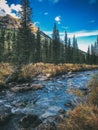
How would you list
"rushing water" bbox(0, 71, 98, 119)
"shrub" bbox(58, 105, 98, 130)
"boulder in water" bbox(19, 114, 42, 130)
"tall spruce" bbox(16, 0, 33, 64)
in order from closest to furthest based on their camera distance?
"shrub" bbox(58, 105, 98, 130) → "boulder in water" bbox(19, 114, 42, 130) → "rushing water" bbox(0, 71, 98, 119) → "tall spruce" bbox(16, 0, 33, 64)

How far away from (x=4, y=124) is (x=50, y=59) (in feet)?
234

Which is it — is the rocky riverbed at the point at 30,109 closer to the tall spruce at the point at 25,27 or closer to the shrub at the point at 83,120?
the shrub at the point at 83,120

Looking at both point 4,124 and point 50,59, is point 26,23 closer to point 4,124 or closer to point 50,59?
point 4,124

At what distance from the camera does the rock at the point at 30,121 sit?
10297 mm

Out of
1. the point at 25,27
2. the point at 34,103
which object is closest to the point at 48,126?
the point at 34,103

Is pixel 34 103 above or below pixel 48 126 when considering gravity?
below

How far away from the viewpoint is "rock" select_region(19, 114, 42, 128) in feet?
33.8

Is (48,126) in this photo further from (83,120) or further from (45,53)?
(45,53)

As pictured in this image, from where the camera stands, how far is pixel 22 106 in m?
14.2

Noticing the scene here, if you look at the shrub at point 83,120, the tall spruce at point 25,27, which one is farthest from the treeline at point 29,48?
the shrub at point 83,120

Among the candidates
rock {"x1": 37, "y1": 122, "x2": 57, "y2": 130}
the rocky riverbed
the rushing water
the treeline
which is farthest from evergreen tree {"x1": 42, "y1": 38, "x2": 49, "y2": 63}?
rock {"x1": 37, "y1": 122, "x2": 57, "y2": 130}

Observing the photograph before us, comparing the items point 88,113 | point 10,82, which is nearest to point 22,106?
point 88,113

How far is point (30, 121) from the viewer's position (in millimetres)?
10742

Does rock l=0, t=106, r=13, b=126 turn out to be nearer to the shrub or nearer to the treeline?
the shrub
